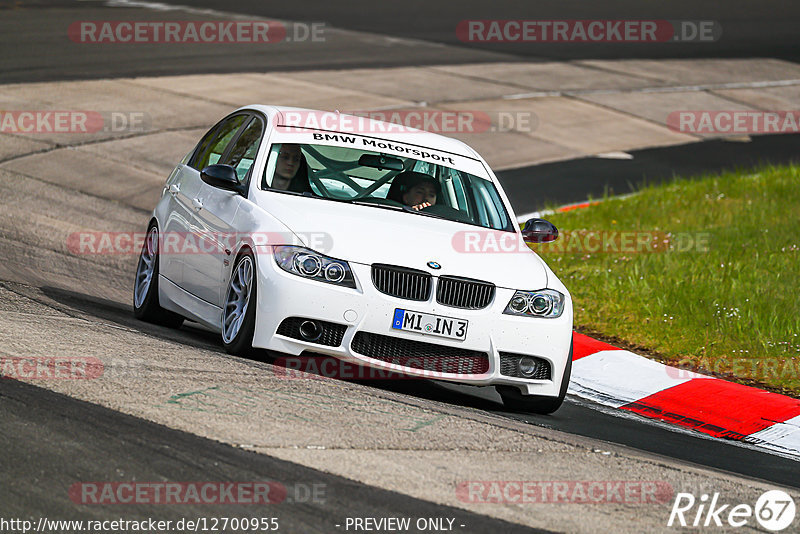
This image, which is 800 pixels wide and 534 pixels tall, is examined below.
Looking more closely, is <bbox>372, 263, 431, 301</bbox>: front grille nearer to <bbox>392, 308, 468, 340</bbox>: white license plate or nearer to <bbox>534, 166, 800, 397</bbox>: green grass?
<bbox>392, 308, 468, 340</bbox>: white license plate

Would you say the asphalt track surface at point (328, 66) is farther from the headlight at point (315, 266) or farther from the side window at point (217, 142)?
the side window at point (217, 142)

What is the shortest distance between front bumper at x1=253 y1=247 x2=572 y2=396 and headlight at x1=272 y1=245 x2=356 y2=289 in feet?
0.13

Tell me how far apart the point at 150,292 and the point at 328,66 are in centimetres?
1562

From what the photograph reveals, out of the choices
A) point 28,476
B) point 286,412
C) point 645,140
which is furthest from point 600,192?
point 28,476

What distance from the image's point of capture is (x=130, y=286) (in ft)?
35.7

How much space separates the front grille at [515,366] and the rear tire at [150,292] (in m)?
2.84

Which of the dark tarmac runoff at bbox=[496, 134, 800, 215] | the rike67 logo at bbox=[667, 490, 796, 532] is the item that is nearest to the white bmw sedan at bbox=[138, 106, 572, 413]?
the rike67 logo at bbox=[667, 490, 796, 532]

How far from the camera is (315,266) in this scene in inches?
281

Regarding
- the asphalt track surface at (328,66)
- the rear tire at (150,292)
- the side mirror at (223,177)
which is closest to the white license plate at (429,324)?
the asphalt track surface at (328,66)

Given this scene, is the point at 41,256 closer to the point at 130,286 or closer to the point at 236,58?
the point at 130,286

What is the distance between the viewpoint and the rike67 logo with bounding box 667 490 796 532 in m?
5.38

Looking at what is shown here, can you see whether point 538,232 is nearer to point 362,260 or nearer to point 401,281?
point 401,281

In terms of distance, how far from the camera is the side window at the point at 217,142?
9.10 metres

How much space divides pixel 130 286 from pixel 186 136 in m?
6.74
